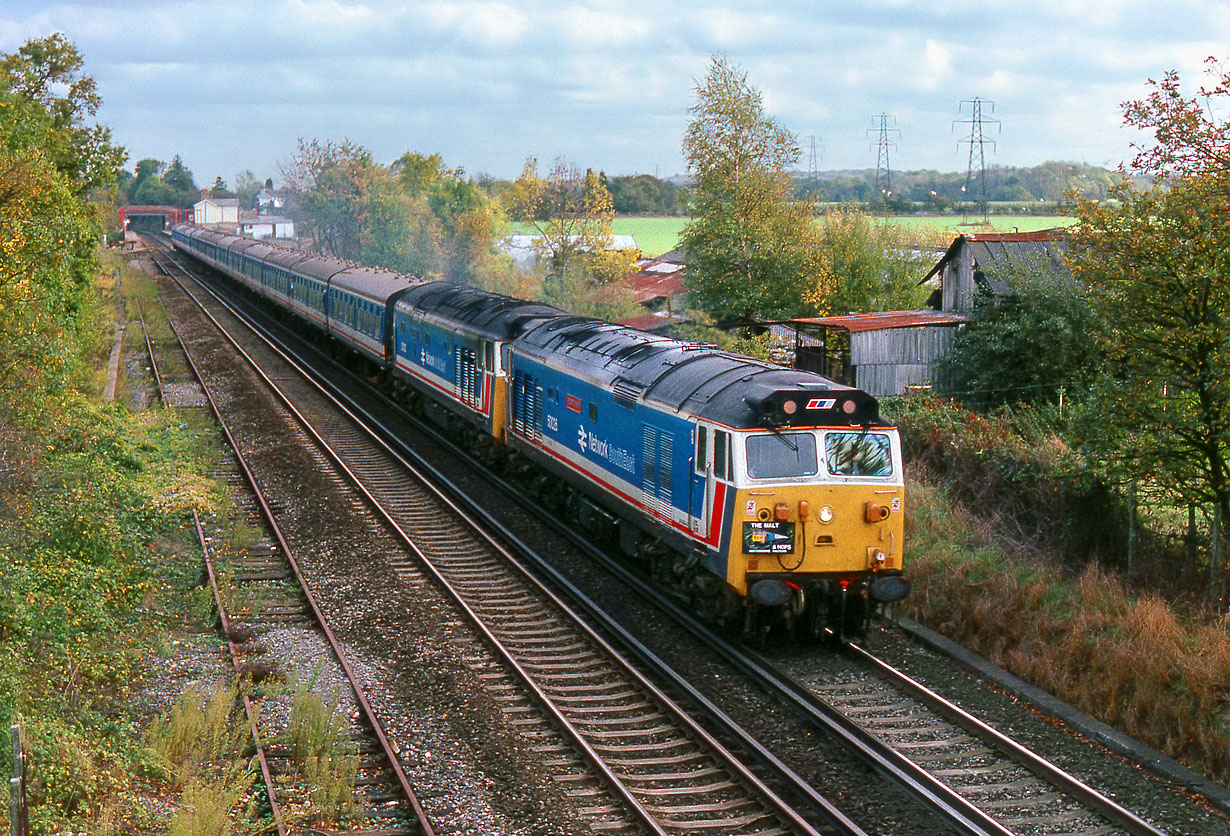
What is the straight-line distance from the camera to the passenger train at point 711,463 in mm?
12969

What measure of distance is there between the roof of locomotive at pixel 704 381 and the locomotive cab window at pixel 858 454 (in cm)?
19

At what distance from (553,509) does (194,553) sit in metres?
6.19

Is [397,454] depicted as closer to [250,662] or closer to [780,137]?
[250,662]

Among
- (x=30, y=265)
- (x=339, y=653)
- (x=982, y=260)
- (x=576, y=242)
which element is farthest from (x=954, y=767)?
(x=576, y=242)

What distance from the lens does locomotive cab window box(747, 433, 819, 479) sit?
1294 centimetres

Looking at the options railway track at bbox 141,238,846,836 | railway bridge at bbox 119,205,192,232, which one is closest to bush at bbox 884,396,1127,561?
railway track at bbox 141,238,846,836

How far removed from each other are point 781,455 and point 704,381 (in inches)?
72.0

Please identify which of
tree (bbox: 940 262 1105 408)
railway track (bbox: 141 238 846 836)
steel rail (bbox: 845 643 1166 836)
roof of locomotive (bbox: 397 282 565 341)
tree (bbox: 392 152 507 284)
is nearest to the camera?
steel rail (bbox: 845 643 1166 836)

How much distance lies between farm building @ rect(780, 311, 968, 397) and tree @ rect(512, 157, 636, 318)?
97.8 ft

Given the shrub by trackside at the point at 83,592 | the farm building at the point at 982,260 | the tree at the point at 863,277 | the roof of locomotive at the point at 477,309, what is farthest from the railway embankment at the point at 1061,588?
the tree at the point at 863,277

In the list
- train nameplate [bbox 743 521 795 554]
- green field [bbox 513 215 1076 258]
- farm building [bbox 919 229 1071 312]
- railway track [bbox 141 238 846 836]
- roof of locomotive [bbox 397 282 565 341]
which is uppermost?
green field [bbox 513 215 1076 258]

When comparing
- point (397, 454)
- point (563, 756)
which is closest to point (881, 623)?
point (563, 756)

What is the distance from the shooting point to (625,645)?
14102 millimetres

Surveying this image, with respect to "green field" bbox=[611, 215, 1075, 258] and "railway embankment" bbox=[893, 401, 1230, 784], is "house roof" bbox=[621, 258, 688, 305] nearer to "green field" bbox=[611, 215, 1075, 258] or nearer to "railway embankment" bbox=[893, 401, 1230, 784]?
"green field" bbox=[611, 215, 1075, 258]
